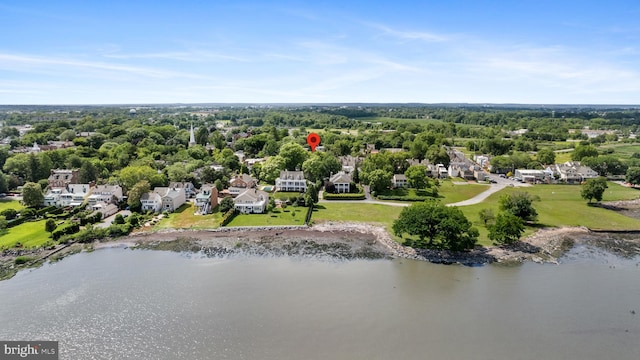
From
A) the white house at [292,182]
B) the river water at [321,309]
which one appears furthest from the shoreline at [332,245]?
the white house at [292,182]

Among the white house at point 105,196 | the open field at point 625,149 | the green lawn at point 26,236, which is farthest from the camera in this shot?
the open field at point 625,149

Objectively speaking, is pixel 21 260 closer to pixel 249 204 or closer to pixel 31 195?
pixel 31 195

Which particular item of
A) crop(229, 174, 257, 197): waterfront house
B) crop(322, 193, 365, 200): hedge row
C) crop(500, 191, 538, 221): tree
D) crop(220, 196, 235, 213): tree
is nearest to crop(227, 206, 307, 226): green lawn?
crop(220, 196, 235, 213): tree

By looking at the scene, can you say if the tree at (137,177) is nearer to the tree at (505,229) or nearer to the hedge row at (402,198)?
the hedge row at (402,198)

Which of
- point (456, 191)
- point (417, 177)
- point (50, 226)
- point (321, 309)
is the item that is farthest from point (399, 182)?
point (50, 226)

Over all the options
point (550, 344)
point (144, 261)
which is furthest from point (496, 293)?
point (144, 261)

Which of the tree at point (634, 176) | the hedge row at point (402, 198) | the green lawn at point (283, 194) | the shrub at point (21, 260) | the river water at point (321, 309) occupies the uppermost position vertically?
the tree at point (634, 176)

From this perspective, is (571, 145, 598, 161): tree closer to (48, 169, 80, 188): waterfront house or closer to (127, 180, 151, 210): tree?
(127, 180, 151, 210): tree
